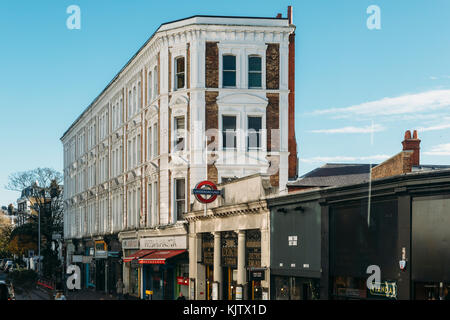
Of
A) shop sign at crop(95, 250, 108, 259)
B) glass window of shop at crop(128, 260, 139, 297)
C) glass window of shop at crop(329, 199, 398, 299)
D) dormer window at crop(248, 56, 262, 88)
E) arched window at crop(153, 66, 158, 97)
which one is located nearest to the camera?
glass window of shop at crop(329, 199, 398, 299)

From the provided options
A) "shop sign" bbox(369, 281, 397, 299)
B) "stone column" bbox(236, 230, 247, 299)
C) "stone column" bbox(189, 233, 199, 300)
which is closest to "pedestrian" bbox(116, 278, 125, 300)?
"stone column" bbox(189, 233, 199, 300)

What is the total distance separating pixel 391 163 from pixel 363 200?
464 centimetres

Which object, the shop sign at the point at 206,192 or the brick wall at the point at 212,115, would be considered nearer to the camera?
the shop sign at the point at 206,192

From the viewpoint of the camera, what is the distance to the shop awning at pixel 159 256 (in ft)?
138

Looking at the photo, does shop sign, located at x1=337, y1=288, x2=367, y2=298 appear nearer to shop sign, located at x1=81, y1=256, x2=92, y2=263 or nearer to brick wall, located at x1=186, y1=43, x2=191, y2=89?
brick wall, located at x1=186, y1=43, x2=191, y2=89

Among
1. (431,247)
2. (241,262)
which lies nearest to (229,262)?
(241,262)

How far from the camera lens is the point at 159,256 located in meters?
43.9

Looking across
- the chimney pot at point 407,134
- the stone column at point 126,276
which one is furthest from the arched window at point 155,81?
the chimney pot at point 407,134

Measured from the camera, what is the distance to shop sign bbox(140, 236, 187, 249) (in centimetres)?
4298

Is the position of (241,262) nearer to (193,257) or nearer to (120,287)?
(193,257)

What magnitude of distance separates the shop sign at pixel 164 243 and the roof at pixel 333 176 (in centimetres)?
764

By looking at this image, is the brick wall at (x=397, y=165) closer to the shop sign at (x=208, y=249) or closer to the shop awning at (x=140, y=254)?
the shop sign at (x=208, y=249)

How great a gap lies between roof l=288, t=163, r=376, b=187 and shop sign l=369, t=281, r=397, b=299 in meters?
17.8
